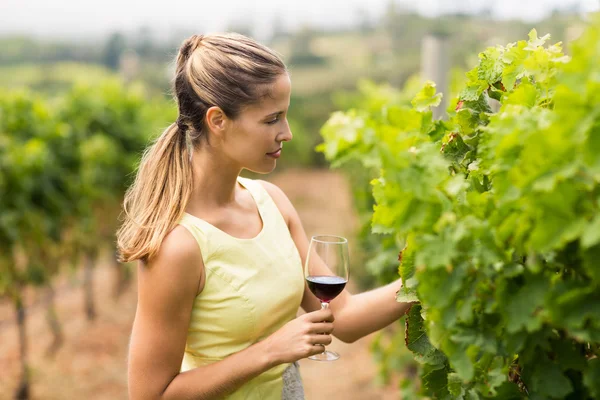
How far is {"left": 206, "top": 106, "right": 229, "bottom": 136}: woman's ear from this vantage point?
2041 mm

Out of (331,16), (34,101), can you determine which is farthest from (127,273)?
(331,16)

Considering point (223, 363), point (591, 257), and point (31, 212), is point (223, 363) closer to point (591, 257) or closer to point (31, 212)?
point (591, 257)

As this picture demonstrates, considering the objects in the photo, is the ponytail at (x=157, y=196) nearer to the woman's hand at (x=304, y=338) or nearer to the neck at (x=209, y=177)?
the neck at (x=209, y=177)

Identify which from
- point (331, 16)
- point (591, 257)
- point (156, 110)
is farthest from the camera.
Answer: point (331, 16)

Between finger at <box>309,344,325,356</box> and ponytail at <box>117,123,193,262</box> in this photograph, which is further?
ponytail at <box>117,123,193,262</box>

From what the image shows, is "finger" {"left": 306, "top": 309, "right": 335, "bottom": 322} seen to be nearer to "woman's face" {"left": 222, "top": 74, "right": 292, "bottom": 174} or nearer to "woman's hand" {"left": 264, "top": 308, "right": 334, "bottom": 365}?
"woman's hand" {"left": 264, "top": 308, "right": 334, "bottom": 365}

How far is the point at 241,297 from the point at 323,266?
281 millimetres

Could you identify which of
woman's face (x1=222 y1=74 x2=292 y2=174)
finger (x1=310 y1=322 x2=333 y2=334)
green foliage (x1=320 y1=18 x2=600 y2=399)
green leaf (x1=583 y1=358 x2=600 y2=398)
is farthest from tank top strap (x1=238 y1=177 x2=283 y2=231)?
green leaf (x1=583 y1=358 x2=600 y2=398)

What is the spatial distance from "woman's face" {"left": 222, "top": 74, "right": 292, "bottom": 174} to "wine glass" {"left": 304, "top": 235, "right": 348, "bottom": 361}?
0.30 meters

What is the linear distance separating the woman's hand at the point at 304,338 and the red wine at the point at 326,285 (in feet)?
0.25

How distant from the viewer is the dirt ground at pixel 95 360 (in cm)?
619

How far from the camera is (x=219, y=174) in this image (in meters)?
2.16

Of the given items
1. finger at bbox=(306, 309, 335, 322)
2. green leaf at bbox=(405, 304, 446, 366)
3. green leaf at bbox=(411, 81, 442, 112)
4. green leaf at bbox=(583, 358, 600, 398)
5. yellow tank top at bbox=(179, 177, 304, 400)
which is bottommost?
yellow tank top at bbox=(179, 177, 304, 400)

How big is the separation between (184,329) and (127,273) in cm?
698
